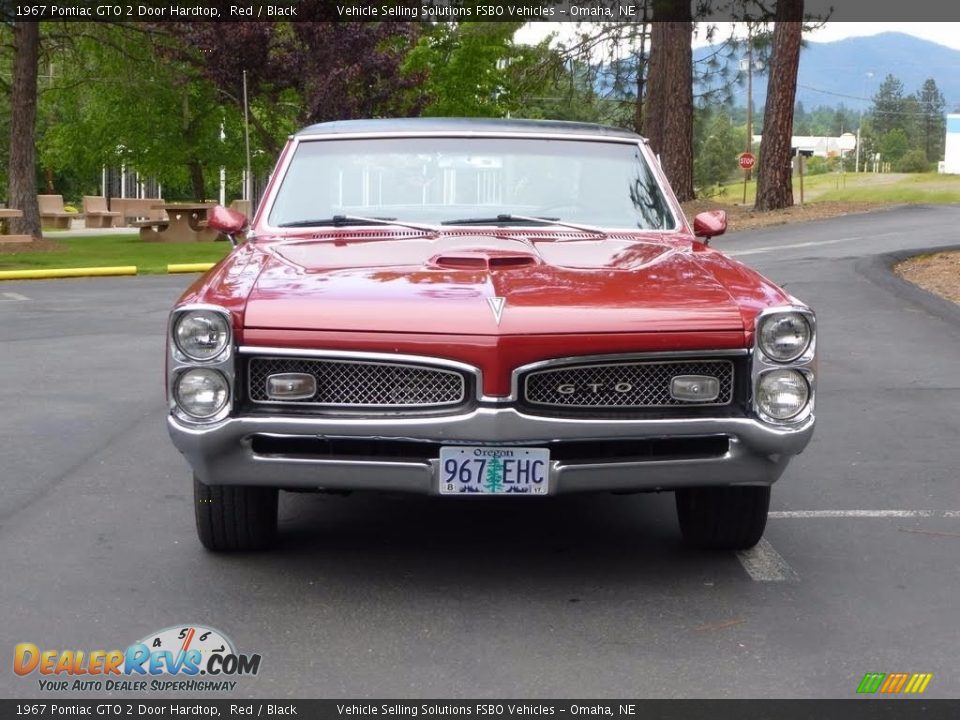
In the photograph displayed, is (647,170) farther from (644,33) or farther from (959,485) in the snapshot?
(644,33)

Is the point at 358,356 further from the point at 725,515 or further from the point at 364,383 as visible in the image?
the point at 725,515

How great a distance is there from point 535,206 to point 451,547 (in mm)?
1592

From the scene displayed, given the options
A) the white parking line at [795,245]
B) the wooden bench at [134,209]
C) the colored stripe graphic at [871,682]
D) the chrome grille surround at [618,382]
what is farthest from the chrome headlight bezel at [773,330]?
the wooden bench at [134,209]

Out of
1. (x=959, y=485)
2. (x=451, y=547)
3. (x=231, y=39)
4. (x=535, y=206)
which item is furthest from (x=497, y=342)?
(x=231, y=39)

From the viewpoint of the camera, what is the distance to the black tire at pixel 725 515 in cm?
529

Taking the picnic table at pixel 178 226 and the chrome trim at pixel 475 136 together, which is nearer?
the chrome trim at pixel 475 136

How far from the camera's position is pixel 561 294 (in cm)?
489

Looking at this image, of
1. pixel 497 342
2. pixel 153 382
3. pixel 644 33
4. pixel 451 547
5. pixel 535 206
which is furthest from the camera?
pixel 644 33

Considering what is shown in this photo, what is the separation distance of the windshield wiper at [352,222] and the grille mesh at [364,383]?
1353 millimetres

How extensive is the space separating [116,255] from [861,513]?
2279cm

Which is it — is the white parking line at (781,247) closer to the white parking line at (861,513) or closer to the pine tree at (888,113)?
the white parking line at (861,513)

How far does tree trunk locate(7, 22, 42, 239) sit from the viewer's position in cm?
2784

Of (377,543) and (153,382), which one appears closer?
(377,543)

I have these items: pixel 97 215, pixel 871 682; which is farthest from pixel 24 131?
pixel 871 682
